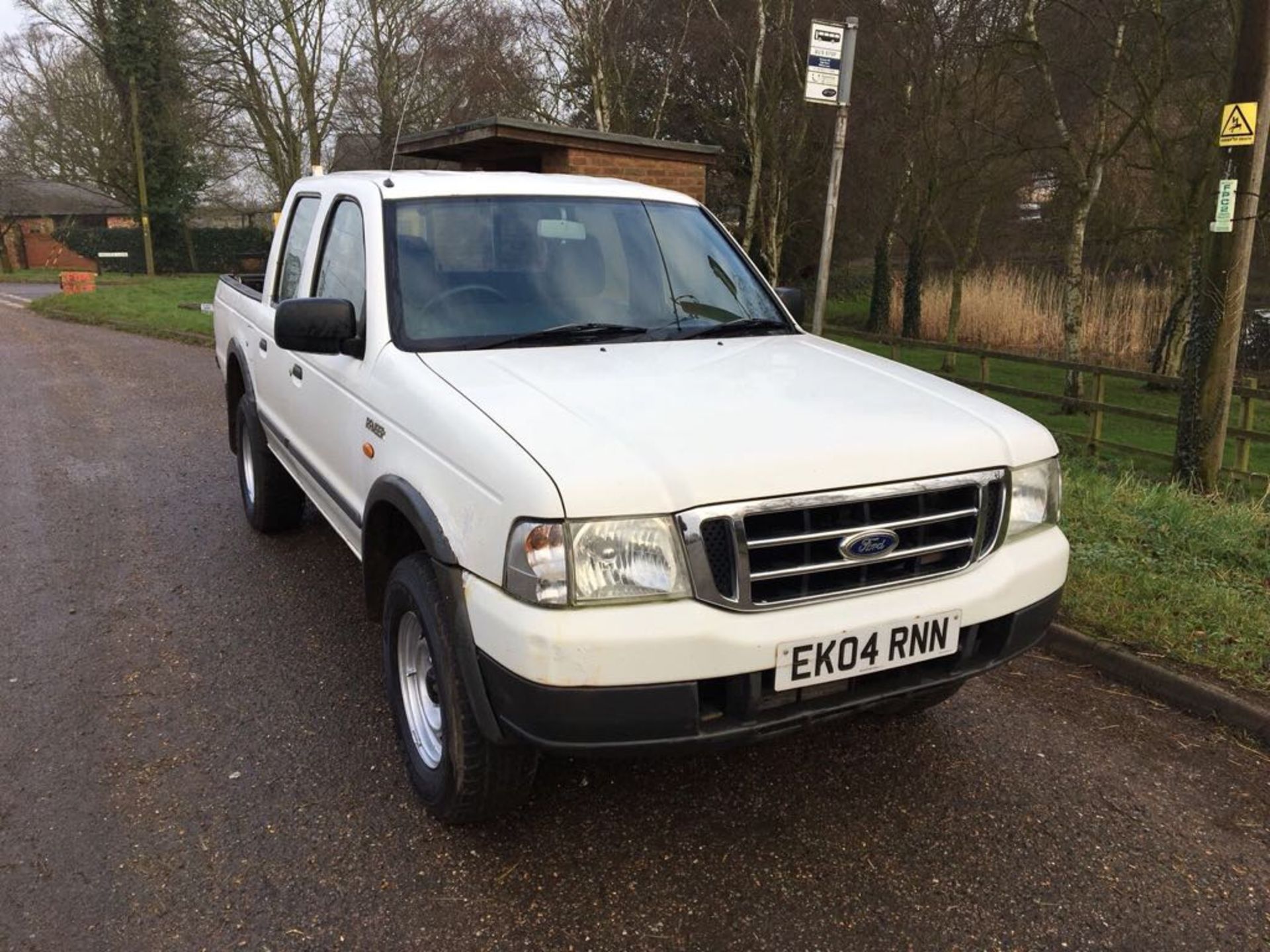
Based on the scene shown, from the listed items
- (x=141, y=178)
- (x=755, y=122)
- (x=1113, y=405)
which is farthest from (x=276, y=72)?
(x=1113, y=405)

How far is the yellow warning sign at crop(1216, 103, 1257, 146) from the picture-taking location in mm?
6105

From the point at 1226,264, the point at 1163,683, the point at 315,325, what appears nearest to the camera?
the point at 315,325

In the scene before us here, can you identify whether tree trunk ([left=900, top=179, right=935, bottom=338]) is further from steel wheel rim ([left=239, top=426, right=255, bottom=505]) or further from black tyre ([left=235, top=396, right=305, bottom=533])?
black tyre ([left=235, top=396, right=305, bottom=533])

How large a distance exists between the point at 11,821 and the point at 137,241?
42.8 metres

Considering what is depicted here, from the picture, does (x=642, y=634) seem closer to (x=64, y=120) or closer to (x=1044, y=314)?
(x=1044, y=314)

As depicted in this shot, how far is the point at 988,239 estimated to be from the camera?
72.0 ft

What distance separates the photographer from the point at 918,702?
11.0 feet

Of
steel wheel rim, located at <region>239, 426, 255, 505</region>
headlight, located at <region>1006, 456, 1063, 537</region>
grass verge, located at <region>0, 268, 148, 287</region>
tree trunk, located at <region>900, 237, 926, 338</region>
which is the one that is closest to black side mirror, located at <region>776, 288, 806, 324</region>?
headlight, located at <region>1006, 456, 1063, 537</region>

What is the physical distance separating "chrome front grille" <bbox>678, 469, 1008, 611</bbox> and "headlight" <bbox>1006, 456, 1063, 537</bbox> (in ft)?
0.30

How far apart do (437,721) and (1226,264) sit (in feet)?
20.2

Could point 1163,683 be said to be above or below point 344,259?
below

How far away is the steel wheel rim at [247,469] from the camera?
216 inches

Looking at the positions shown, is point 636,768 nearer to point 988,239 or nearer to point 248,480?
point 248,480

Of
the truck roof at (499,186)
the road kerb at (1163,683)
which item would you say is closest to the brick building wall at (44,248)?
the truck roof at (499,186)
